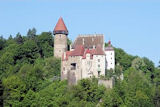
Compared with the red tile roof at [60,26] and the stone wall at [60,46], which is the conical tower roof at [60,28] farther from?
the stone wall at [60,46]

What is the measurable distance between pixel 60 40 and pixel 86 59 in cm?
709

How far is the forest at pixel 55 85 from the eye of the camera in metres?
60.7

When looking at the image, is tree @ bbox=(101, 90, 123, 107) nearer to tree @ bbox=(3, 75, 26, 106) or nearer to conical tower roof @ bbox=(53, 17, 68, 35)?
tree @ bbox=(3, 75, 26, 106)

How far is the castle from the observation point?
224ft

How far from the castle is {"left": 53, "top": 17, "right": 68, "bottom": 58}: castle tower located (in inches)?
6.6

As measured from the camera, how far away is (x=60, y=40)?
73688 mm

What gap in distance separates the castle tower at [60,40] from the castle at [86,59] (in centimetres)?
17

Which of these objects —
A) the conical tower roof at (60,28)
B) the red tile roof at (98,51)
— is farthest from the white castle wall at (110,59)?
the conical tower roof at (60,28)

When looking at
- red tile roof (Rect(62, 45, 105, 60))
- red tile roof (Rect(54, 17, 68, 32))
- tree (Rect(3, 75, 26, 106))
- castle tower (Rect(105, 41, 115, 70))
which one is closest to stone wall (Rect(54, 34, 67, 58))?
red tile roof (Rect(54, 17, 68, 32))

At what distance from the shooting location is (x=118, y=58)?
267 feet

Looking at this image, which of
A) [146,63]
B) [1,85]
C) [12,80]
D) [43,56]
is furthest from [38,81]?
[146,63]

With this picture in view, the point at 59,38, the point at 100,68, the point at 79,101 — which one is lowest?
the point at 79,101

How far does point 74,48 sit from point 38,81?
316 inches

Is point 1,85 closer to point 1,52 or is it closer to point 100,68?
point 100,68
